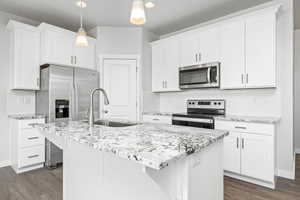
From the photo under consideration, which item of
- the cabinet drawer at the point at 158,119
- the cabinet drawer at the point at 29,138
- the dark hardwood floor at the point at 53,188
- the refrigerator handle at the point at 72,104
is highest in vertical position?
the refrigerator handle at the point at 72,104

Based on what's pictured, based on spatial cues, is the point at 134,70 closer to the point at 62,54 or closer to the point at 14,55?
the point at 62,54

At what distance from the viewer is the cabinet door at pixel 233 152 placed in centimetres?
253

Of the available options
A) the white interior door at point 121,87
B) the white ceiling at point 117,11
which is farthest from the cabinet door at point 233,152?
the white ceiling at point 117,11

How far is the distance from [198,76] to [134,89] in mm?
1415

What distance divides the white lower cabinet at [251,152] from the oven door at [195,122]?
0.56 feet

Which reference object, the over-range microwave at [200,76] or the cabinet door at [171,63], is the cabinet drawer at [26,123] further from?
the over-range microwave at [200,76]

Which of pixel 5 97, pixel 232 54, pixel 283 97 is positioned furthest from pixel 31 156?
pixel 283 97

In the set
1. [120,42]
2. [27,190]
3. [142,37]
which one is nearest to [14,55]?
[120,42]

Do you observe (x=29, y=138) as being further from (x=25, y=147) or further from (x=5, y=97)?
(x=5, y=97)

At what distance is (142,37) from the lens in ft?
12.7

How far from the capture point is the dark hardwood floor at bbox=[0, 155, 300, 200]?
2082 mm

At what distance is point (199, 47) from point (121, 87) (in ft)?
6.00

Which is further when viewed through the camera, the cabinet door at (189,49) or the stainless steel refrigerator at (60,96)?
the cabinet door at (189,49)

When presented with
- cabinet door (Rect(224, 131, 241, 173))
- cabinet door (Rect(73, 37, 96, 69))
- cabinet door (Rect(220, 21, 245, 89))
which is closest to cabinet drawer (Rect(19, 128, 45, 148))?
cabinet door (Rect(73, 37, 96, 69))
